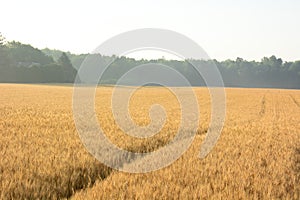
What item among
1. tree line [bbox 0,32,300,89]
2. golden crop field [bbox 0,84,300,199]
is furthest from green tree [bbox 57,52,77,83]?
golden crop field [bbox 0,84,300,199]

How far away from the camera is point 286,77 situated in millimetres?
135000

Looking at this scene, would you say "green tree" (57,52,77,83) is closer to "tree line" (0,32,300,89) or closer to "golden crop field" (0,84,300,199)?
"tree line" (0,32,300,89)

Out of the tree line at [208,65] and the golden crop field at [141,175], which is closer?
the golden crop field at [141,175]

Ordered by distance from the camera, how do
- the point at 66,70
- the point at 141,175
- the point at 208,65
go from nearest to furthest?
1. the point at 141,175
2. the point at 66,70
3. the point at 208,65

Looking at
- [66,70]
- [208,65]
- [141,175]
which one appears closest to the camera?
[141,175]

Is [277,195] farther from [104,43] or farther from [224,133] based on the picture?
[104,43]

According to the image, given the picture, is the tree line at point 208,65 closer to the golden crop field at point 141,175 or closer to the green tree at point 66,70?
the green tree at point 66,70

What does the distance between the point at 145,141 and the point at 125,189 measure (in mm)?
4377

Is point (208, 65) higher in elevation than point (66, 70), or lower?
higher

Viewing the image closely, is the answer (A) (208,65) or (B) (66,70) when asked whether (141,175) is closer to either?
(B) (66,70)

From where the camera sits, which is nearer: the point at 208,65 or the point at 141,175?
the point at 141,175

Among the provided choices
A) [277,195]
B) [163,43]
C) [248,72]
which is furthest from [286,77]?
[277,195]

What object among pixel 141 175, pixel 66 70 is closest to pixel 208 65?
pixel 66 70

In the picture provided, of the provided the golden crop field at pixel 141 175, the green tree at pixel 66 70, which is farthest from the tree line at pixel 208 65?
the golden crop field at pixel 141 175
